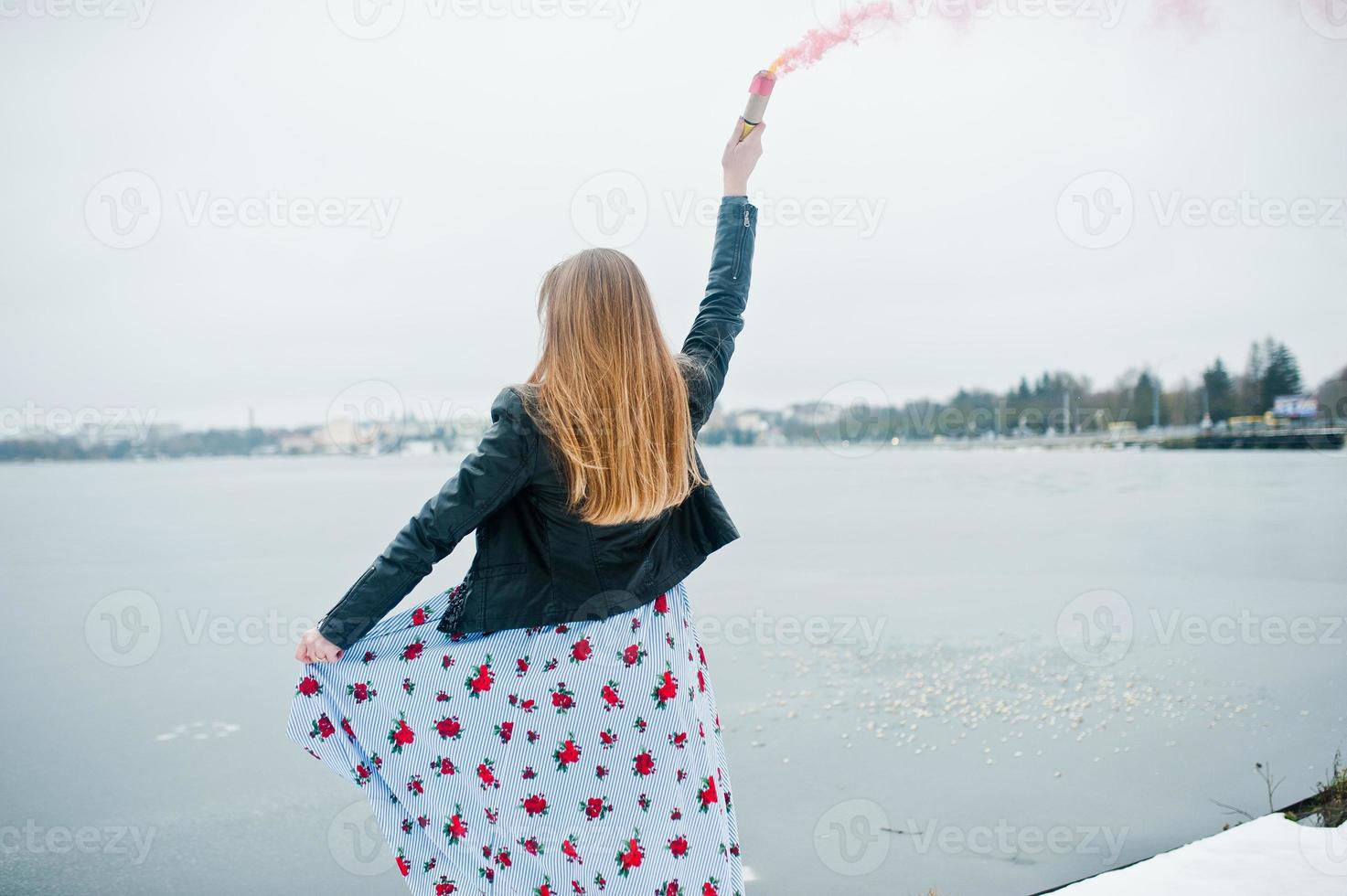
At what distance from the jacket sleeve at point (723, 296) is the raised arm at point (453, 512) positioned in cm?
39

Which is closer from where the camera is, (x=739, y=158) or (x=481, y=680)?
(x=481, y=680)

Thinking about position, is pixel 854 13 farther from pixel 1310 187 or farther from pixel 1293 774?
pixel 1310 187

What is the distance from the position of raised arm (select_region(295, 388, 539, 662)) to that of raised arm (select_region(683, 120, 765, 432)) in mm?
398

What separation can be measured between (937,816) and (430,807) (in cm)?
207

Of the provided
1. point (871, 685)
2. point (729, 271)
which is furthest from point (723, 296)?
point (871, 685)

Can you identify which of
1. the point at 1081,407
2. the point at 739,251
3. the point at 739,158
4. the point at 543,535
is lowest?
the point at 543,535

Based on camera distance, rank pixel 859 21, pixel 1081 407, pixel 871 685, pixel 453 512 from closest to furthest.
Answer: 1. pixel 453 512
2. pixel 859 21
3. pixel 871 685
4. pixel 1081 407

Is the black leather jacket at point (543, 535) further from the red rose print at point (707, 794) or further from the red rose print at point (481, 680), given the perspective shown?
the red rose print at point (707, 794)

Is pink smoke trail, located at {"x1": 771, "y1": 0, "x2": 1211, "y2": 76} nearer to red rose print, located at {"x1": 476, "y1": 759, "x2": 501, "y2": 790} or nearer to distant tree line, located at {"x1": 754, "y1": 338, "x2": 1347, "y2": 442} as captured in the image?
red rose print, located at {"x1": 476, "y1": 759, "x2": 501, "y2": 790}

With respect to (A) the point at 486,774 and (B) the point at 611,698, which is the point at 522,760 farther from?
(B) the point at 611,698

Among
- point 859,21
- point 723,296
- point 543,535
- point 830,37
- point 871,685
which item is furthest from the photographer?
point 871,685

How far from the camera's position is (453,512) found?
132cm

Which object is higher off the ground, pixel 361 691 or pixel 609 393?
pixel 609 393

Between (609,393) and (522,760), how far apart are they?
0.74m
